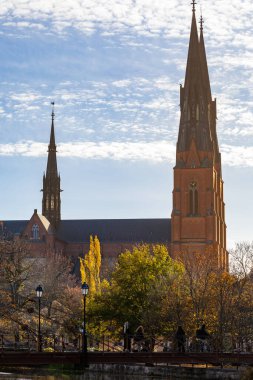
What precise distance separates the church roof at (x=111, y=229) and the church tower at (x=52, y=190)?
7.85ft

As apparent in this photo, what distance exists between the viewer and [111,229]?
16938 centimetres

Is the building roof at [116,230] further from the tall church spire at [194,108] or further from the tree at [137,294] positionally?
the tree at [137,294]

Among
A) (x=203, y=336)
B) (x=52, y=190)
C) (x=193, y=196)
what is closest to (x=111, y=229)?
(x=52, y=190)

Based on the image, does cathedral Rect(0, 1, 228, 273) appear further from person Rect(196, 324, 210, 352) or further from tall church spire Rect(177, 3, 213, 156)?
person Rect(196, 324, 210, 352)

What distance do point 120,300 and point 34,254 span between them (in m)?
79.4

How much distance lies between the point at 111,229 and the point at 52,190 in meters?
13.7

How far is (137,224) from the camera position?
16938 centimetres

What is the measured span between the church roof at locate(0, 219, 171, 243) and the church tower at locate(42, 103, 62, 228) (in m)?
2.39

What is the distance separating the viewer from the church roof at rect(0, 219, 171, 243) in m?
165

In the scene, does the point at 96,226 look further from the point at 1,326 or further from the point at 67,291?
the point at 1,326

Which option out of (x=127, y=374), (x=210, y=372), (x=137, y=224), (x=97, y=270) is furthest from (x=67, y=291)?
(x=137, y=224)

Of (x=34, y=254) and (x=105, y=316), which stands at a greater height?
(x=34, y=254)

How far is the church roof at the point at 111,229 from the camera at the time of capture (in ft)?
541

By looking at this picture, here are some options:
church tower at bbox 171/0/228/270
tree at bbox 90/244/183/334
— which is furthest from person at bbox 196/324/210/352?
church tower at bbox 171/0/228/270
